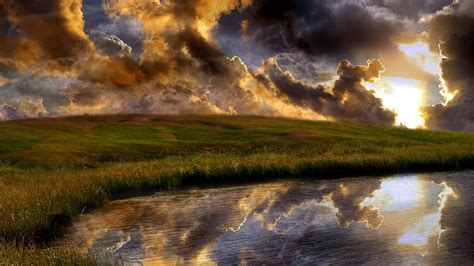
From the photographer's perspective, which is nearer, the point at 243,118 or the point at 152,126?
the point at 152,126

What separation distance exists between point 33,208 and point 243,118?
249 ft

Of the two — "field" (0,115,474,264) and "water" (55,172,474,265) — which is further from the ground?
"field" (0,115,474,264)

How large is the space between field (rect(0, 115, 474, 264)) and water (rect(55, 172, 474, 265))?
176 cm

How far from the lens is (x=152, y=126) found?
80625 mm

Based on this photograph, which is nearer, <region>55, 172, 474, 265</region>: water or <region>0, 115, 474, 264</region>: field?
<region>55, 172, 474, 265</region>: water

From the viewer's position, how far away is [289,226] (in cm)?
2048

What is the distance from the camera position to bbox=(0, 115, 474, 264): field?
21487mm

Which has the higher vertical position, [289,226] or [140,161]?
[140,161]

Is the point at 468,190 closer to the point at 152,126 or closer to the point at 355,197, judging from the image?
the point at 355,197

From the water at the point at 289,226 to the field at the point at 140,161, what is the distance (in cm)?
176

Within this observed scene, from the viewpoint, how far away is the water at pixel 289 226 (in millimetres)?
16109

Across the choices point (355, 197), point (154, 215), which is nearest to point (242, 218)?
point (154, 215)

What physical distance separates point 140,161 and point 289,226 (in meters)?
25.5

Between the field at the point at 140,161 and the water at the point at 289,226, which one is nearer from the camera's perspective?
the water at the point at 289,226
